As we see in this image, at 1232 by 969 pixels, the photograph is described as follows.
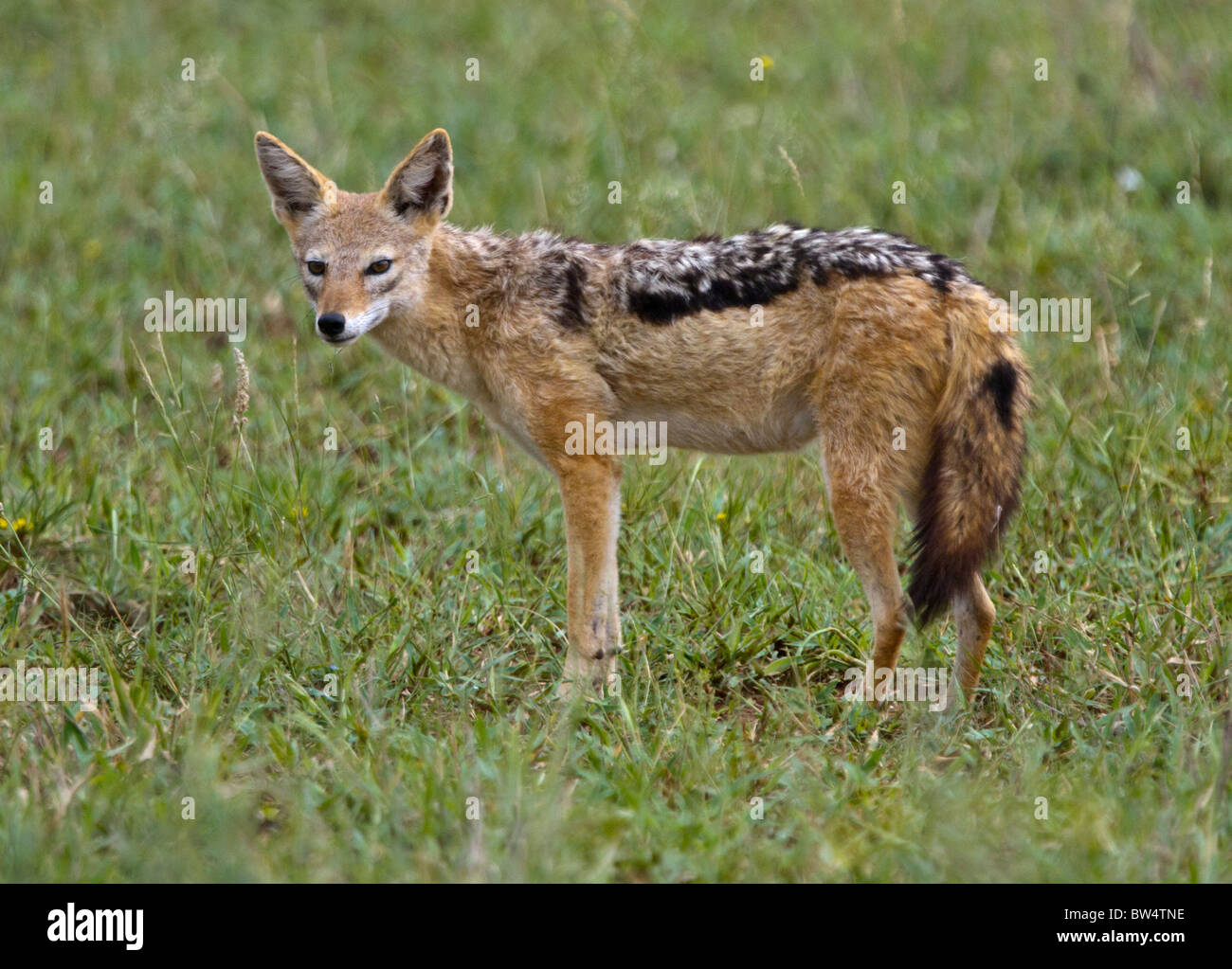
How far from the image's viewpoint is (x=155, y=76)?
1019 centimetres

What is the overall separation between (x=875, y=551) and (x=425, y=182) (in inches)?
95.8

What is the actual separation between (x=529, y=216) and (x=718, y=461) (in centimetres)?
280

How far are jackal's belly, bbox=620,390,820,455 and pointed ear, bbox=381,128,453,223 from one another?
48.4 inches

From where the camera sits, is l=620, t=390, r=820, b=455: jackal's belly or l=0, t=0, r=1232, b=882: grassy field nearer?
l=0, t=0, r=1232, b=882: grassy field

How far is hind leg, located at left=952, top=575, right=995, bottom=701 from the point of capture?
517 cm

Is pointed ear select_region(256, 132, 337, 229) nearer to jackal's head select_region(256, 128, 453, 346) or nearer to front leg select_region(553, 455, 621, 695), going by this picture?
jackal's head select_region(256, 128, 453, 346)

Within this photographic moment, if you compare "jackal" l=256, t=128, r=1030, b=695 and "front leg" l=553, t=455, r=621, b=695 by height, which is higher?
"jackal" l=256, t=128, r=1030, b=695

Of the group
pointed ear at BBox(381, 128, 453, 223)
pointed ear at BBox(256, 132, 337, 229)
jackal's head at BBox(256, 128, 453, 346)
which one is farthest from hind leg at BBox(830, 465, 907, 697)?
pointed ear at BBox(256, 132, 337, 229)

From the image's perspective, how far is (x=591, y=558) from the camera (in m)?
5.42

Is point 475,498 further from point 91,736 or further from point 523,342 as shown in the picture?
point 91,736

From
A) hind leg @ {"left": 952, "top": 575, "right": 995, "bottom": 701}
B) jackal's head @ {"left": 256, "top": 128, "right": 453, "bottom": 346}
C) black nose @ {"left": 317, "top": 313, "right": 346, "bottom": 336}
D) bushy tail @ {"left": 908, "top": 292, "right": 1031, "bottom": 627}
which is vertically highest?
jackal's head @ {"left": 256, "top": 128, "right": 453, "bottom": 346}

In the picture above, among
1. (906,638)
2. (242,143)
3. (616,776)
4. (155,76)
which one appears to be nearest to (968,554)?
(906,638)

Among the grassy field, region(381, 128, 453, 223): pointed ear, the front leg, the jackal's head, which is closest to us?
the grassy field
